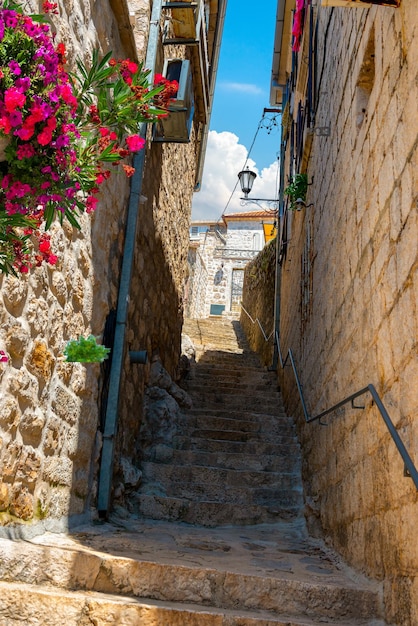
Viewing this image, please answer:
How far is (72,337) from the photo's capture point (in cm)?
320

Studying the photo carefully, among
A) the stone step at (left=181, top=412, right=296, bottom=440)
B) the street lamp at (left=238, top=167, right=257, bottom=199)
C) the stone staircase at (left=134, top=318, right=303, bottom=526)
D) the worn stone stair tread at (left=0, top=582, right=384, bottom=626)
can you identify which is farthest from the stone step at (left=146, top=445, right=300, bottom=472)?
the street lamp at (left=238, top=167, right=257, bottom=199)

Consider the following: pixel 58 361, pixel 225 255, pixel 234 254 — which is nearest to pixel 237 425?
pixel 58 361

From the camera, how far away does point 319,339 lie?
4.31m

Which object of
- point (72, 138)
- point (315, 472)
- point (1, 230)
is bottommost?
point (315, 472)

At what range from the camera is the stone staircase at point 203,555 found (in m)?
2.18

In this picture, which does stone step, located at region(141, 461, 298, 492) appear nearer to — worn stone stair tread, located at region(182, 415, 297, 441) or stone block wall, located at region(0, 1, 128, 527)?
worn stone stair tread, located at region(182, 415, 297, 441)

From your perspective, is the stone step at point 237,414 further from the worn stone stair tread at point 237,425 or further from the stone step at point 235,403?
the stone step at point 235,403

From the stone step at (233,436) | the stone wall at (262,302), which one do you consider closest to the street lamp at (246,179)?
the stone wall at (262,302)

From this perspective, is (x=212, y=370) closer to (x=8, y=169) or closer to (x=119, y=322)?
(x=119, y=322)

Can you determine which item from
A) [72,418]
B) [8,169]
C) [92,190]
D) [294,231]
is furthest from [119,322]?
[294,231]

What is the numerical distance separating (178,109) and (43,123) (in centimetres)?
376

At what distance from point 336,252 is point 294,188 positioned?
222 cm

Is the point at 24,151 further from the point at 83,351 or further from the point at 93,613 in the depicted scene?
the point at 93,613

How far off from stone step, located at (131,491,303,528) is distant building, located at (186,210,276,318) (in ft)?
58.9
